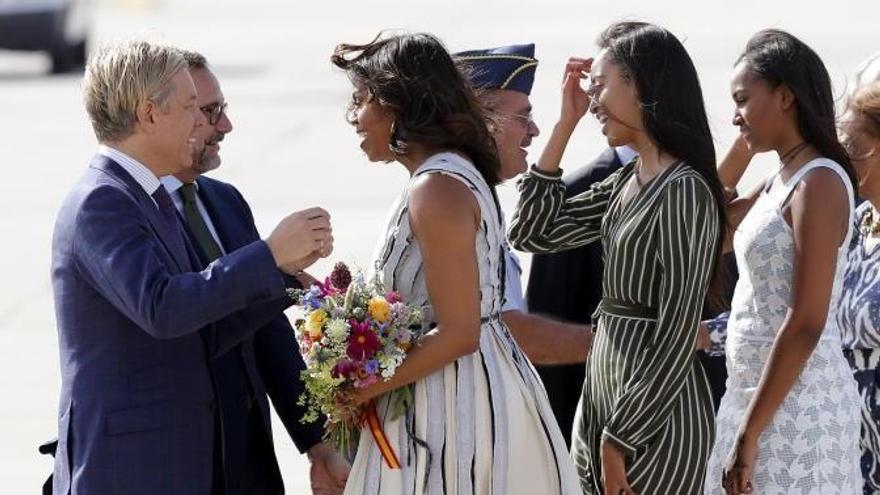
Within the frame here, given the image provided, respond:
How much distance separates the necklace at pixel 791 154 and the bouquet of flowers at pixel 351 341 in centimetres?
98

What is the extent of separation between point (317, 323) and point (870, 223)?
167 centimetres

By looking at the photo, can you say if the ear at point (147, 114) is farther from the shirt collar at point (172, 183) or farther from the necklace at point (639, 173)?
the necklace at point (639, 173)

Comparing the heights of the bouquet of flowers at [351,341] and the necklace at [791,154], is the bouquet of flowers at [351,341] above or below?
below

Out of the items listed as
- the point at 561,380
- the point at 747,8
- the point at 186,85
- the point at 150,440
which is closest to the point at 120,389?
the point at 150,440

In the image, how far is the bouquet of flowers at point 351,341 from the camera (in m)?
4.04

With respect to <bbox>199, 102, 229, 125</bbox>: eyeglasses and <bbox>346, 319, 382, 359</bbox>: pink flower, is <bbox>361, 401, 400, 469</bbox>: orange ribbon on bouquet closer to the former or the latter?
<bbox>346, 319, 382, 359</bbox>: pink flower

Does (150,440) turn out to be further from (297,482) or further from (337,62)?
(297,482)

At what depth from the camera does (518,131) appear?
4.95 metres

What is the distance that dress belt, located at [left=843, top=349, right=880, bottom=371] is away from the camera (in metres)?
4.84

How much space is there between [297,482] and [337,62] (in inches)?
136

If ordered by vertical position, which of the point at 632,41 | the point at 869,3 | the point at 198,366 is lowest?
the point at 869,3

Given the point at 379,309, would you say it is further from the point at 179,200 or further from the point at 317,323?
the point at 179,200

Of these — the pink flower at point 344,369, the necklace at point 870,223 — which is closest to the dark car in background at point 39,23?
the necklace at point 870,223

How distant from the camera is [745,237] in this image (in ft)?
14.3
